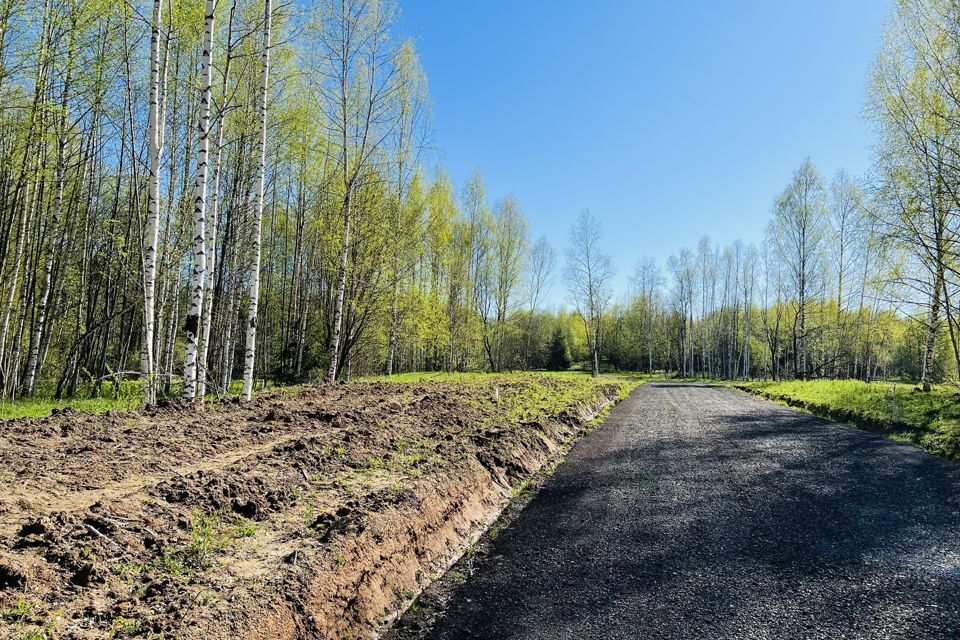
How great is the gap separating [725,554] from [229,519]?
4.18 m

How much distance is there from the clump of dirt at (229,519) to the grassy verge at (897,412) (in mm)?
8472

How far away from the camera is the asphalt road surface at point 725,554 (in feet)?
9.91

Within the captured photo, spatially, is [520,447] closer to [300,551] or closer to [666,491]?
[666,491]

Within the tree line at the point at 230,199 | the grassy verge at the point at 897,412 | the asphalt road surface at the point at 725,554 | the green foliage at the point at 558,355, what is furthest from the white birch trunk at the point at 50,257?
the green foliage at the point at 558,355

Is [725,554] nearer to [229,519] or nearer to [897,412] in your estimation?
[229,519]

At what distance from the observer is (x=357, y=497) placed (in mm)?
4488

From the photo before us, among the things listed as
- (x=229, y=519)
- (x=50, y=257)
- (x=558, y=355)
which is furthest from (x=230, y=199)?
(x=558, y=355)

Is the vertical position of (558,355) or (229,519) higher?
(558,355)

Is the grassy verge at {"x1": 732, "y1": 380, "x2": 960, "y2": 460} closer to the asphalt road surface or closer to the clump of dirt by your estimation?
the asphalt road surface

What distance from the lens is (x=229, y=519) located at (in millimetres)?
3682

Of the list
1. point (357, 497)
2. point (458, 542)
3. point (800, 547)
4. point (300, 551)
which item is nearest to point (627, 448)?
point (800, 547)

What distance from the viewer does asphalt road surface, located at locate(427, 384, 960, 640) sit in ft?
9.91

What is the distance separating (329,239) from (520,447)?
1216 cm

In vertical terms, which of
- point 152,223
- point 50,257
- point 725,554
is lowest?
point 725,554
